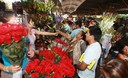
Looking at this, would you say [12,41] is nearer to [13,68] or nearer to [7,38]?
[7,38]

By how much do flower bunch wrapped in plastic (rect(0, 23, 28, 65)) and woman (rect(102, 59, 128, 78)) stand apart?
3.78 ft

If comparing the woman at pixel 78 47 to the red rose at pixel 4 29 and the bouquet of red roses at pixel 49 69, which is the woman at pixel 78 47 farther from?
the red rose at pixel 4 29

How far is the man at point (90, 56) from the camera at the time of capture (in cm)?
403

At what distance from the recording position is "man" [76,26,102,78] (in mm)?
4027

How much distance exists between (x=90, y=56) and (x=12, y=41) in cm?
138

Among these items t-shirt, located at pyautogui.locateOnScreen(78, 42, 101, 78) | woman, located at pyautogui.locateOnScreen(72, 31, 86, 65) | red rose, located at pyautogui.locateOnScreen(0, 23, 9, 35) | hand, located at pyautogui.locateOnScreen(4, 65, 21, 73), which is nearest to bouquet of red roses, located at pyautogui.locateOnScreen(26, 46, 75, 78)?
hand, located at pyautogui.locateOnScreen(4, 65, 21, 73)

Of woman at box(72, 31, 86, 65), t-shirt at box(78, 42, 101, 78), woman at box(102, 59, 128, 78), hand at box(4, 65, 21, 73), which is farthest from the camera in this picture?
woman at box(72, 31, 86, 65)

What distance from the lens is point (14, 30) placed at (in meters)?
3.00

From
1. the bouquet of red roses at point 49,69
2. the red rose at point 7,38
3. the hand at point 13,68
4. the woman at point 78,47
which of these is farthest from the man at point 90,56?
the red rose at point 7,38

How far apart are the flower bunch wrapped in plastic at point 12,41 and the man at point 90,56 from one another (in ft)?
4.06

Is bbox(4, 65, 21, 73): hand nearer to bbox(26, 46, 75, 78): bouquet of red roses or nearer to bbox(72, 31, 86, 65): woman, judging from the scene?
bbox(26, 46, 75, 78): bouquet of red roses

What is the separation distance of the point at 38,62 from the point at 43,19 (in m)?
5.67

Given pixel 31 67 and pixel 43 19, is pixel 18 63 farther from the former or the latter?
pixel 43 19

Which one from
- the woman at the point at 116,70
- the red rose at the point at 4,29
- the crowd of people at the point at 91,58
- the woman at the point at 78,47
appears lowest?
the woman at the point at 78,47
